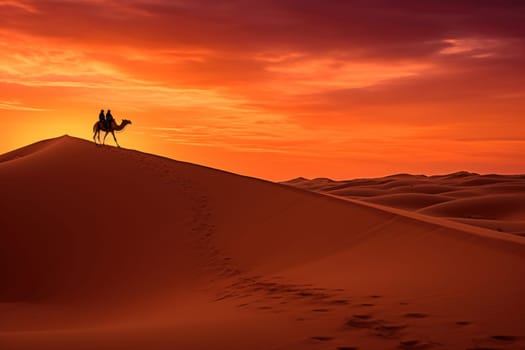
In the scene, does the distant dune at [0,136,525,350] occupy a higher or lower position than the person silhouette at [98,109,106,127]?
lower

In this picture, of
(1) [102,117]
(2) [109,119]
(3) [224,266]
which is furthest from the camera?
(2) [109,119]

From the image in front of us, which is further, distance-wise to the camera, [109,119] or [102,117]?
[109,119]

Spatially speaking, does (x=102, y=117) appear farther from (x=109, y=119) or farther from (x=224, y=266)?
(x=224, y=266)

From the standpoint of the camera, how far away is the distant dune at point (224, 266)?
17.7ft

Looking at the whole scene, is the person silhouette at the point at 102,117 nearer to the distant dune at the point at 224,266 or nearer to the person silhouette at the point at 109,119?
the person silhouette at the point at 109,119

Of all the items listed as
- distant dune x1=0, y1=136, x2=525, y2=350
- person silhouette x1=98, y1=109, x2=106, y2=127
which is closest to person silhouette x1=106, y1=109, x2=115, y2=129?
person silhouette x1=98, y1=109, x2=106, y2=127

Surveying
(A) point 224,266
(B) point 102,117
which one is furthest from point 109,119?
(A) point 224,266

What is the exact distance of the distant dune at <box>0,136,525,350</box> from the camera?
539 cm

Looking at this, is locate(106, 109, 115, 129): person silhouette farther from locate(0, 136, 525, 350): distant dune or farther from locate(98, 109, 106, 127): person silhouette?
locate(0, 136, 525, 350): distant dune

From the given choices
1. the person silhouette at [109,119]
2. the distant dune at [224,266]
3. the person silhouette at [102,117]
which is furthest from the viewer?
the person silhouette at [109,119]

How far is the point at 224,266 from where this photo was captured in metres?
11.1

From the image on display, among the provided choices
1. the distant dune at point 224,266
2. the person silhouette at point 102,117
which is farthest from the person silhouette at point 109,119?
the distant dune at point 224,266

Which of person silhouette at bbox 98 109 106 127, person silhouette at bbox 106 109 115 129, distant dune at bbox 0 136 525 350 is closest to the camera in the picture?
distant dune at bbox 0 136 525 350

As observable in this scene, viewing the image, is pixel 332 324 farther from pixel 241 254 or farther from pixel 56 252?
pixel 56 252
